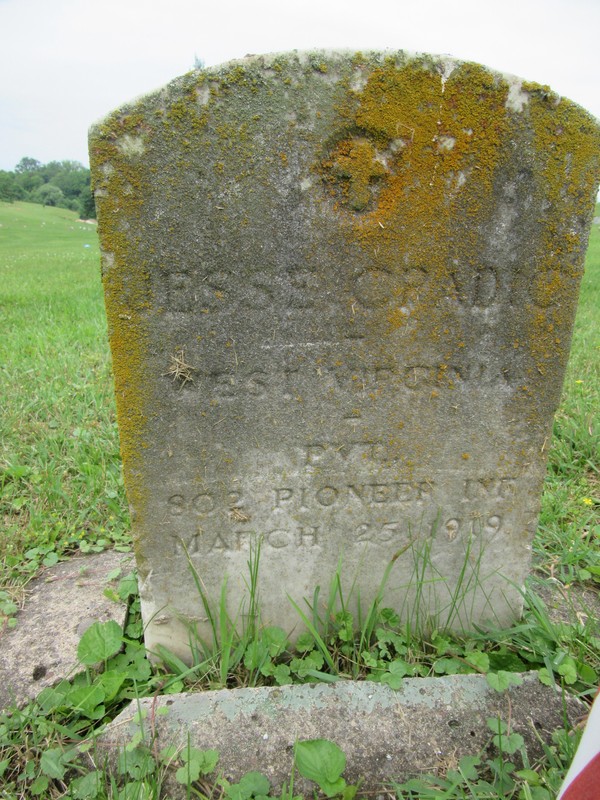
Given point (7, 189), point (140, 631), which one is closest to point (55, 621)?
point (140, 631)

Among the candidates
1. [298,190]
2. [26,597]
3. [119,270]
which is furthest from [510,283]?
[26,597]

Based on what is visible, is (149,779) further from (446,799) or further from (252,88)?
(252,88)

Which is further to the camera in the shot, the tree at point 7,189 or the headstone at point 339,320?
the tree at point 7,189

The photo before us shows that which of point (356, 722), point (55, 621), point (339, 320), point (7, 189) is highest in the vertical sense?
point (7, 189)

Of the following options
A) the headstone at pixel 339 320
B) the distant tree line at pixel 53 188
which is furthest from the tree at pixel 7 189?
the headstone at pixel 339 320

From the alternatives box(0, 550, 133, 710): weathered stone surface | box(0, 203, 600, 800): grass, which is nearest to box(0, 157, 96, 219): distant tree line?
box(0, 203, 600, 800): grass

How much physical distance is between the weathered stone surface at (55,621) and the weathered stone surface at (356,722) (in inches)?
14.5

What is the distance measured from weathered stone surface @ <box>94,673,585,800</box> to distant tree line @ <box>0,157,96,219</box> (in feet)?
117

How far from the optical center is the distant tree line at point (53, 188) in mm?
40572

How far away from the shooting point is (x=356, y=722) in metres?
1.53

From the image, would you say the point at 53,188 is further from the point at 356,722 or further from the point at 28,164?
the point at 356,722

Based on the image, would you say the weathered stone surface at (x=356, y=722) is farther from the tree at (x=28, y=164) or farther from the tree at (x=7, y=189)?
the tree at (x=28, y=164)

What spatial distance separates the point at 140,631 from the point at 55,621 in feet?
1.06

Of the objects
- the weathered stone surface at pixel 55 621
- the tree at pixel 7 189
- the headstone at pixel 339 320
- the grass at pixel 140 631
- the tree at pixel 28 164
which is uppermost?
the tree at pixel 28 164
